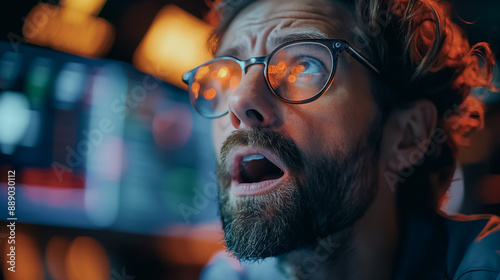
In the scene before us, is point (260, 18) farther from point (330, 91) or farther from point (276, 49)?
point (330, 91)

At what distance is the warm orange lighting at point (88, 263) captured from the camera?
1.54m

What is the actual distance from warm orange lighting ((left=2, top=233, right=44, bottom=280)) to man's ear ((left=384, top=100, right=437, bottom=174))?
3.78 ft

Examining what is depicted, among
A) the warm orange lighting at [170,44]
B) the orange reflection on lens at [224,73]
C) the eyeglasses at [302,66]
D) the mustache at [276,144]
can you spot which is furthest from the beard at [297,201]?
the warm orange lighting at [170,44]

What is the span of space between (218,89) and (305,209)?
446 millimetres

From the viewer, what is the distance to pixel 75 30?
1.53 meters

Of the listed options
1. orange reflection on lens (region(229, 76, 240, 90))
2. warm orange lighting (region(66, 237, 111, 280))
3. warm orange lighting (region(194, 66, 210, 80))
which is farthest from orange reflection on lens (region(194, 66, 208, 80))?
warm orange lighting (region(66, 237, 111, 280))

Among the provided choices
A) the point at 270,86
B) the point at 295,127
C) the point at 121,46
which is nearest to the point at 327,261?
the point at 295,127

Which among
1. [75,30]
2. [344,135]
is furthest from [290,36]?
[75,30]

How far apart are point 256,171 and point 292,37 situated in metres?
0.35

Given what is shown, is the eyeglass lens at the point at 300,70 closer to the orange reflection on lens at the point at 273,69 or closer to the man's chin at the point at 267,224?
the orange reflection on lens at the point at 273,69

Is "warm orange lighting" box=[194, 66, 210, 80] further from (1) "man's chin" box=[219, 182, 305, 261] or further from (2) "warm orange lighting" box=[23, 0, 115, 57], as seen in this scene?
(2) "warm orange lighting" box=[23, 0, 115, 57]

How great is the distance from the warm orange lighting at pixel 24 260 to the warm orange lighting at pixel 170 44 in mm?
919

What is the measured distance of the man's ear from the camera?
3.13ft

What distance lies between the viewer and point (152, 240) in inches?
68.5
